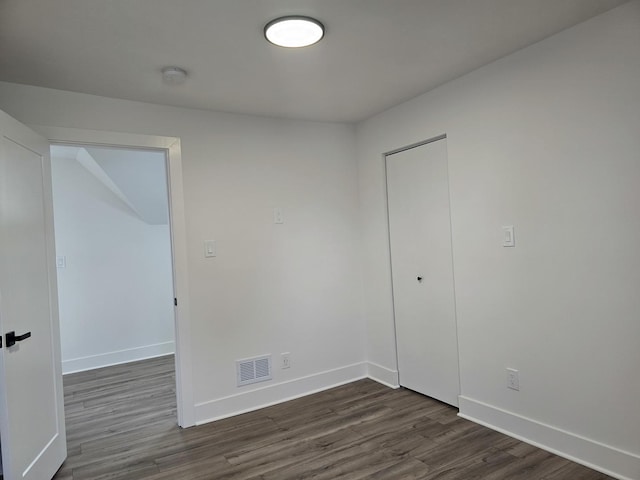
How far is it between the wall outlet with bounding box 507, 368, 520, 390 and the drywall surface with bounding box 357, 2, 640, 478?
0.11ft

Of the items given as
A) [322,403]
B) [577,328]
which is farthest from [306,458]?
[577,328]

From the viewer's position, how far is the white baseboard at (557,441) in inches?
80.8

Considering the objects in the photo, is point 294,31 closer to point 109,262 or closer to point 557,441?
point 557,441

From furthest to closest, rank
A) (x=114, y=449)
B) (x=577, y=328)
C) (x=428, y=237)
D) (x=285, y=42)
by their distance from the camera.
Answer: (x=428, y=237), (x=114, y=449), (x=577, y=328), (x=285, y=42)

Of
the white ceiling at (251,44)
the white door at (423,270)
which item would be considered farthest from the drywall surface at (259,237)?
the white door at (423,270)

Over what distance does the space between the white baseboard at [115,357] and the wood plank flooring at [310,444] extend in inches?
41.0

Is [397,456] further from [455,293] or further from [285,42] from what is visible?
[285,42]

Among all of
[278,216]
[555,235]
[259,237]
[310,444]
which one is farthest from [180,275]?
[555,235]

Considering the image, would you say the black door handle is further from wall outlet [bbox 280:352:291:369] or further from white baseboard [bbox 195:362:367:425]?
wall outlet [bbox 280:352:291:369]

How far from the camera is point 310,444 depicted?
8.57 feet

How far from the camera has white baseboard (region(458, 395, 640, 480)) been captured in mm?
2053

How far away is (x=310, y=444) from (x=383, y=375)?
4.00 ft

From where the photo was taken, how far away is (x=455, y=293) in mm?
2922

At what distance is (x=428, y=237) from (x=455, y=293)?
50 centimetres
